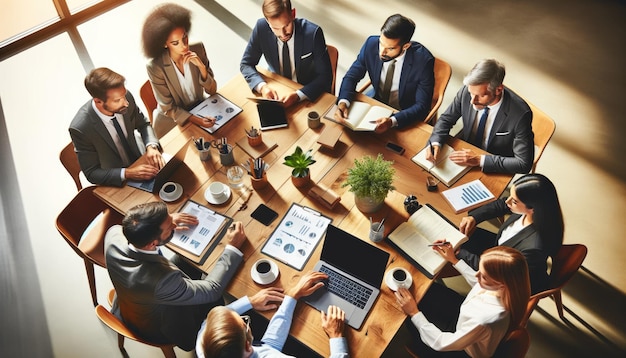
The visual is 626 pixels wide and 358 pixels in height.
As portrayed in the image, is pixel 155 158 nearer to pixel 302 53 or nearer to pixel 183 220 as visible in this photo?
pixel 183 220

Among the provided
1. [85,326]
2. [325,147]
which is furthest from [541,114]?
[85,326]

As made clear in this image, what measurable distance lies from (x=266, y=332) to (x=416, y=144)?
1691mm

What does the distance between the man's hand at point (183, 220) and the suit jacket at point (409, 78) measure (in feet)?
4.82

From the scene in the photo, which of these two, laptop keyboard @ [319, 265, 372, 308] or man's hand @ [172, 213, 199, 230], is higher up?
man's hand @ [172, 213, 199, 230]

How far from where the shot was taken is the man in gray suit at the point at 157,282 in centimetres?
254

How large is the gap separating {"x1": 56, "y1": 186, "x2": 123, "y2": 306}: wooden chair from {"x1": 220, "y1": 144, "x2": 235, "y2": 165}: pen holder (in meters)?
0.89

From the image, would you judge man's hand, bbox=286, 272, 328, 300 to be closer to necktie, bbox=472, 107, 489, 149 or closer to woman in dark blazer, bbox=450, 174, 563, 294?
woman in dark blazer, bbox=450, 174, 563, 294

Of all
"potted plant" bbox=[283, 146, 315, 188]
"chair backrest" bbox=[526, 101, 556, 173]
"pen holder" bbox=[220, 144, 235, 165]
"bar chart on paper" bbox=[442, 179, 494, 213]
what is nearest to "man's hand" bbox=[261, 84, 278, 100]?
"pen holder" bbox=[220, 144, 235, 165]

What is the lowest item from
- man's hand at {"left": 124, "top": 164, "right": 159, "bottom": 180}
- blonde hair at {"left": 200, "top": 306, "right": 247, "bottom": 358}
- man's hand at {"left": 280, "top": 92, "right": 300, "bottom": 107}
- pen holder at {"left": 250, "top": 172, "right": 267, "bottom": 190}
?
blonde hair at {"left": 200, "top": 306, "right": 247, "bottom": 358}

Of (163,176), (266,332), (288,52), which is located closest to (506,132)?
(288,52)

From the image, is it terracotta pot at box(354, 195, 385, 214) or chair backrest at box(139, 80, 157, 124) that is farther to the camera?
chair backrest at box(139, 80, 157, 124)

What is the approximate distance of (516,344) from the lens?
232 cm

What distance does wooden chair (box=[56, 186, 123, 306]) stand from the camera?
10.1 feet

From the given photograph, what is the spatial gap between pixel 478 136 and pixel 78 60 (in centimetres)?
460
